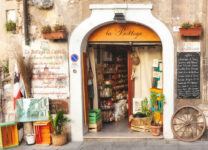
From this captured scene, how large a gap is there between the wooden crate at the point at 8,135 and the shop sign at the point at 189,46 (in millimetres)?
4719

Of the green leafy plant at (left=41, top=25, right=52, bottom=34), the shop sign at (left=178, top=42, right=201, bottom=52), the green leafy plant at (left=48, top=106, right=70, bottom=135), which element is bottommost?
the green leafy plant at (left=48, top=106, right=70, bottom=135)

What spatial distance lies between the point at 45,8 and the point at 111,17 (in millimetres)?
1758

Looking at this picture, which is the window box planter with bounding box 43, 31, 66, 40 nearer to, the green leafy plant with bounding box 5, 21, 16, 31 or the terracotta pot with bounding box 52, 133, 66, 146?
the green leafy plant with bounding box 5, 21, 16, 31

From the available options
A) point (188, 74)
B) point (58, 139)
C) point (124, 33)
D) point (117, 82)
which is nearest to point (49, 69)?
point (58, 139)

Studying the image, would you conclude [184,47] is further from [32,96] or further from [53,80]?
[32,96]

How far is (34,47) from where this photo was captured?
6.14 metres

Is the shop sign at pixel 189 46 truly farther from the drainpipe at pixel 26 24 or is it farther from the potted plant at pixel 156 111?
the drainpipe at pixel 26 24

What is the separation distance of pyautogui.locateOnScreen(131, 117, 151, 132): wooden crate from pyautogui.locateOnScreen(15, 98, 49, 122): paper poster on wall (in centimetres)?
244

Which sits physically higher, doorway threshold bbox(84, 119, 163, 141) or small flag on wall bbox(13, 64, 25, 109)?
small flag on wall bbox(13, 64, 25, 109)

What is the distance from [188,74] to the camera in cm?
585

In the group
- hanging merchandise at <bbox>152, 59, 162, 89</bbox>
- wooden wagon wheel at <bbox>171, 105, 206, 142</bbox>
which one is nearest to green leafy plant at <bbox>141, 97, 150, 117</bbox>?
hanging merchandise at <bbox>152, 59, 162, 89</bbox>

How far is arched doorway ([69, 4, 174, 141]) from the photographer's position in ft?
19.1

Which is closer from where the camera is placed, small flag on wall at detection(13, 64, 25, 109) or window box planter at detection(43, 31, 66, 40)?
window box planter at detection(43, 31, 66, 40)

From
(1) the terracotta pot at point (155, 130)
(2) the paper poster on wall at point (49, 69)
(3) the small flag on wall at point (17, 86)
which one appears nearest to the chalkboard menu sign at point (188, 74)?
(1) the terracotta pot at point (155, 130)
